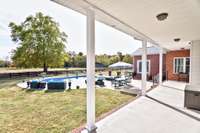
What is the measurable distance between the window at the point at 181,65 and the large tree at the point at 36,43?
51.7ft

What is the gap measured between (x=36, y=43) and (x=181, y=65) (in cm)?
1885

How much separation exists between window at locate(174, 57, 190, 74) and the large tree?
15.8m

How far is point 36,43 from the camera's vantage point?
2239 cm

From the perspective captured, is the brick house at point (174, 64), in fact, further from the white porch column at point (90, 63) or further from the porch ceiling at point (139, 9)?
the white porch column at point (90, 63)

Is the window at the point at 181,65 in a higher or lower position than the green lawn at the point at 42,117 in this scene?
higher

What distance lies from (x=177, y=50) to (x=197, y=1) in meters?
11.7

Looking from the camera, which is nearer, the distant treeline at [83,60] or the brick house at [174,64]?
the brick house at [174,64]

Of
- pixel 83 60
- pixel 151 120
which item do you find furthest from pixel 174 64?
pixel 83 60

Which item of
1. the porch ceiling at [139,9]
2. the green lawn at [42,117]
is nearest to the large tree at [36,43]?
the green lawn at [42,117]

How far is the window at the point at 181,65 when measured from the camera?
13508 millimetres

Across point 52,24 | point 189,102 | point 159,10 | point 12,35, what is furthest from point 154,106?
point 12,35

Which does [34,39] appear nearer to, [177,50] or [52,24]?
[52,24]

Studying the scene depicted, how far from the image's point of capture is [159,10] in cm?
395

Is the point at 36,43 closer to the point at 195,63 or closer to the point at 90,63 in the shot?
the point at 195,63
